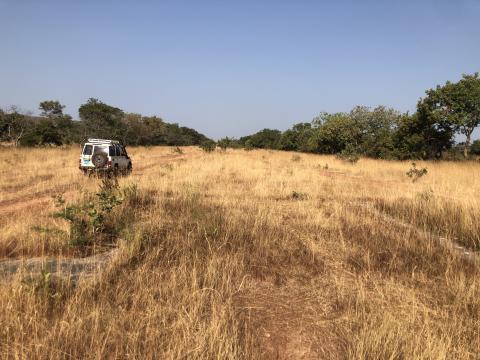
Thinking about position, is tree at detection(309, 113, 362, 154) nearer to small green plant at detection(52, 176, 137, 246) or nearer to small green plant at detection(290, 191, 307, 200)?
small green plant at detection(290, 191, 307, 200)

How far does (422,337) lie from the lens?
2594 millimetres

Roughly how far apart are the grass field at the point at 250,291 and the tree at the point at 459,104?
68.6 ft

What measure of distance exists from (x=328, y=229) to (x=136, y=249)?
3248 millimetres

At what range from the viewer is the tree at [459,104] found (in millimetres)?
22688

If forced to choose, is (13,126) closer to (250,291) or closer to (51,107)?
(51,107)

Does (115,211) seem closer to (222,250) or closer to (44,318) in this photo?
(222,250)

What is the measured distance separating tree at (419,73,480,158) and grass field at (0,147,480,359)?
20905 millimetres

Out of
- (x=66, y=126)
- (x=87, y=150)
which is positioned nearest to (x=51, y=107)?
(x=66, y=126)

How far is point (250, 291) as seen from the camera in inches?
137

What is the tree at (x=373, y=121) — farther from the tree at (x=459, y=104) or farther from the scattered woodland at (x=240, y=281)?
the scattered woodland at (x=240, y=281)

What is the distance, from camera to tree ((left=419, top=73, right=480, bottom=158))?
22688 millimetres

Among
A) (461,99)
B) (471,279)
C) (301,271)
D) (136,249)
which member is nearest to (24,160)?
(136,249)

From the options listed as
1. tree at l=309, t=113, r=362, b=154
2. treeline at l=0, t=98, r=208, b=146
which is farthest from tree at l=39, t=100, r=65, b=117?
tree at l=309, t=113, r=362, b=154

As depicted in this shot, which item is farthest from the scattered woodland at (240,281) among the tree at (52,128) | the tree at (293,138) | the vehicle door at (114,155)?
the tree at (293,138)
